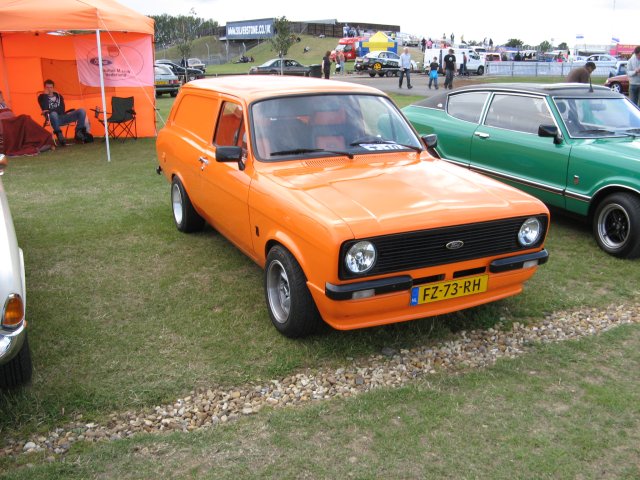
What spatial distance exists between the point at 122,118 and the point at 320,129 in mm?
9691

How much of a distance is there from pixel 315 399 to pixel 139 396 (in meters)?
1.06

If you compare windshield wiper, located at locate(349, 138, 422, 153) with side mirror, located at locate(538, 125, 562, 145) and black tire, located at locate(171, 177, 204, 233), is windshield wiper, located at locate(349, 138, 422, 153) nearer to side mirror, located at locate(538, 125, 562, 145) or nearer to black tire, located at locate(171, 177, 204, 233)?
side mirror, located at locate(538, 125, 562, 145)

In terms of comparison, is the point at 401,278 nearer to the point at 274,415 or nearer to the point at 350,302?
the point at 350,302

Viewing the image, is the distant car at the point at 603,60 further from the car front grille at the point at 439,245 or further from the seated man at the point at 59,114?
the car front grille at the point at 439,245

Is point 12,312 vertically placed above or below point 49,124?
below

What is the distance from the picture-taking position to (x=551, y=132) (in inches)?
242

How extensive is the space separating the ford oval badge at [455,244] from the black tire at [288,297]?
962 mm

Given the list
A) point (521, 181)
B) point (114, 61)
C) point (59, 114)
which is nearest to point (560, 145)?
point (521, 181)

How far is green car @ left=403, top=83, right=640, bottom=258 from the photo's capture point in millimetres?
5664

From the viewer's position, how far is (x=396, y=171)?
4395mm

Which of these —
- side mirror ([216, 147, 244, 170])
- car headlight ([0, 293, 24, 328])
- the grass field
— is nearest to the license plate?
the grass field

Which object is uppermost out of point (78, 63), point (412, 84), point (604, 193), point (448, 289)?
point (78, 63)

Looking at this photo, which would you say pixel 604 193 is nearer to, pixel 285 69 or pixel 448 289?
pixel 448 289

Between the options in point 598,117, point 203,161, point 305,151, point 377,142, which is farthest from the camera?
point 598,117
